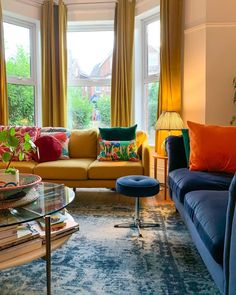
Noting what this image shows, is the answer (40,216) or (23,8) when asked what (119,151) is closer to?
(40,216)

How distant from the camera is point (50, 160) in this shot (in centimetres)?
351

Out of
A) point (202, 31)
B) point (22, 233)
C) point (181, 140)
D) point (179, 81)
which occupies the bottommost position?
point (22, 233)

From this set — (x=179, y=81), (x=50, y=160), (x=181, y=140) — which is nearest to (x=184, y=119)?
(x=179, y=81)

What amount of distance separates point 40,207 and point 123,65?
323 centimetres

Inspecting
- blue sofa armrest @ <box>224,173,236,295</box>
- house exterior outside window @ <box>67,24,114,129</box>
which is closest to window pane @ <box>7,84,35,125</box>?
house exterior outside window @ <box>67,24,114,129</box>

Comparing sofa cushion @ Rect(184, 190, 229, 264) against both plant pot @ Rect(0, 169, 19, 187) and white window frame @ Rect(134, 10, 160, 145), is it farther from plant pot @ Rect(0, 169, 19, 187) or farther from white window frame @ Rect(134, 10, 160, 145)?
white window frame @ Rect(134, 10, 160, 145)

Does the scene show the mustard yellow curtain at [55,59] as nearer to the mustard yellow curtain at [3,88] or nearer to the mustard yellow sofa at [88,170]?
the mustard yellow curtain at [3,88]

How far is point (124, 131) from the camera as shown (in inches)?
144

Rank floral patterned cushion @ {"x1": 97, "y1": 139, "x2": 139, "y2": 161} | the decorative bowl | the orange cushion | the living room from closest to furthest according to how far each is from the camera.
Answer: the decorative bowl < the living room < the orange cushion < floral patterned cushion @ {"x1": 97, "y1": 139, "x2": 139, "y2": 161}

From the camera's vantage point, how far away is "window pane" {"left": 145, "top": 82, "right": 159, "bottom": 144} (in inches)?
181

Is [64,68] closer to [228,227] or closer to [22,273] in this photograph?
[22,273]

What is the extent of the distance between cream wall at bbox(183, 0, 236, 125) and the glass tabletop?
2484mm

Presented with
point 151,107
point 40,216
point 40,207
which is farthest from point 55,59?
point 40,216

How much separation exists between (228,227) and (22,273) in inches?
53.3
